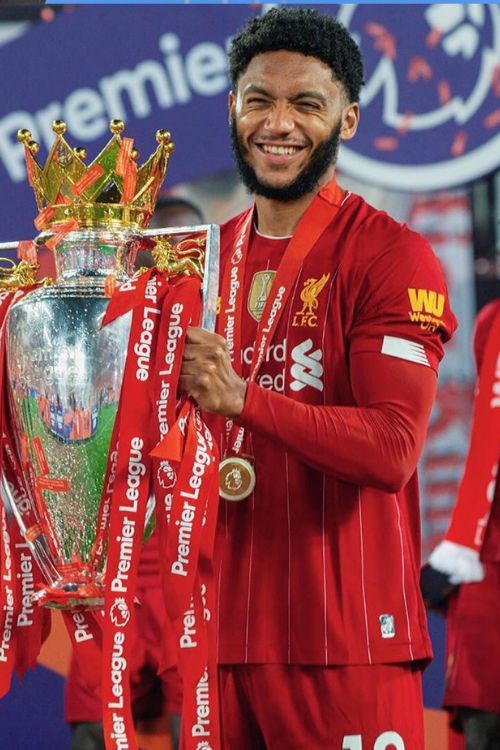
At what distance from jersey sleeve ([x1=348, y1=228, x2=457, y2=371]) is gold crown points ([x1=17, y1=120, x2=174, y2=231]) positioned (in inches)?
13.7

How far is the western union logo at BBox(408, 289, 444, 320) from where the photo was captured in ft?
6.42

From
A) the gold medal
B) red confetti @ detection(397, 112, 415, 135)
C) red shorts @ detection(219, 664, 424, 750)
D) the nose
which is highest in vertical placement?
red confetti @ detection(397, 112, 415, 135)

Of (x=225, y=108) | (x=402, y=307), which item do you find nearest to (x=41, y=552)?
(x=402, y=307)

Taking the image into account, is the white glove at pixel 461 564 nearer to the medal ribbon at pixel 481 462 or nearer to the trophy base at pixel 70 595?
the medal ribbon at pixel 481 462

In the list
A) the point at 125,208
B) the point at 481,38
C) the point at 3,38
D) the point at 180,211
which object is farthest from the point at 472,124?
the point at 125,208

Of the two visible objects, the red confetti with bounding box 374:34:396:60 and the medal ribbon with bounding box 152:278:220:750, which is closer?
the medal ribbon with bounding box 152:278:220:750

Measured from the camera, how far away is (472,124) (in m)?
3.44

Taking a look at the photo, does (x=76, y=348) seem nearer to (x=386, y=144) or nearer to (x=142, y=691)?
(x=142, y=691)

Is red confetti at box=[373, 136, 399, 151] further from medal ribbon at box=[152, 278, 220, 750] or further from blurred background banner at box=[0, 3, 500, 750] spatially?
medal ribbon at box=[152, 278, 220, 750]

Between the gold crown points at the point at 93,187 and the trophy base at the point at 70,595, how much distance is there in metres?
0.49

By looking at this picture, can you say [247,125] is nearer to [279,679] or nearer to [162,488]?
[162,488]

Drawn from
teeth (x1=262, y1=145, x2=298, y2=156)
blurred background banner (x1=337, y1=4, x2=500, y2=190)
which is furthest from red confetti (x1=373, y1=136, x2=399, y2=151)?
teeth (x1=262, y1=145, x2=298, y2=156)

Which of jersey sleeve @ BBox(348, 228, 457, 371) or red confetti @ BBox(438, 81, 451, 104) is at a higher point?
red confetti @ BBox(438, 81, 451, 104)

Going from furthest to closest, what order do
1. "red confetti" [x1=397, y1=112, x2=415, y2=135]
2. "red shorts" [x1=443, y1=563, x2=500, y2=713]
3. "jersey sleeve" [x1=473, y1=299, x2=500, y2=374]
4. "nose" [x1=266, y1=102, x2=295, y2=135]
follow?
"red confetti" [x1=397, y1=112, x2=415, y2=135], "jersey sleeve" [x1=473, y1=299, x2=500, y2=374], "red shorts" [x1=443, y1=563, x2=500, y2=713], "nose" [x1=266, y1=102, x2=295, y2=135]
